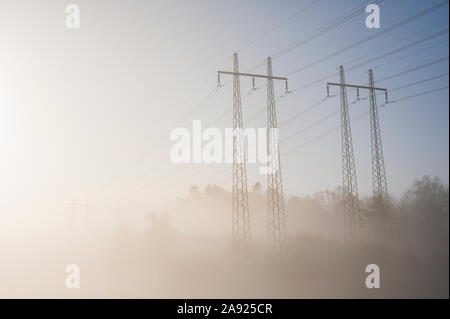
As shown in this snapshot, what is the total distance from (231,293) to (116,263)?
45210 millimetres

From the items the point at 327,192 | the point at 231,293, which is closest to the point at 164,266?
the point at 231,293

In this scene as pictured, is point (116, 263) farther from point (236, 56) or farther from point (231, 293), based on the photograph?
point (236, 56)

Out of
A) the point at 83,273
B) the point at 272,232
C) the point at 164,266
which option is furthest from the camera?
the point at 83,273

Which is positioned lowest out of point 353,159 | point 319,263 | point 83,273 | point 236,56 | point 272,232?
point 83,273

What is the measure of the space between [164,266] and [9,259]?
1575 inches

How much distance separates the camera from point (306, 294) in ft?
112

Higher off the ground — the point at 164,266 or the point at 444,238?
the point at 444,238

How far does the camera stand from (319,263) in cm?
3850

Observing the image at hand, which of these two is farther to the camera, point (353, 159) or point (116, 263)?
point (116, 263)

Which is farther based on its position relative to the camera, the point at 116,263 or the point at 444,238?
the point at 116,263

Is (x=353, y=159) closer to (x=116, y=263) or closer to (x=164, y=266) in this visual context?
(x=164, y=266)

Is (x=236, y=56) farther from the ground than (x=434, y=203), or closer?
farther from the ground
